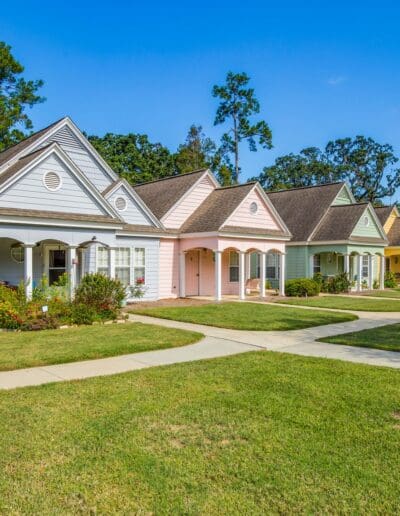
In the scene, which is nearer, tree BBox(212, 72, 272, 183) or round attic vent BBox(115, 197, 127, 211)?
round attic vent BBox(115, 197, 127, 211)

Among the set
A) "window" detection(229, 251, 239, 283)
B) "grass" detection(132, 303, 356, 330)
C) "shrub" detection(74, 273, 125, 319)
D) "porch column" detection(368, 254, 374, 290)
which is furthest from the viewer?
"porch column" detection(368, 254, 374, 290)

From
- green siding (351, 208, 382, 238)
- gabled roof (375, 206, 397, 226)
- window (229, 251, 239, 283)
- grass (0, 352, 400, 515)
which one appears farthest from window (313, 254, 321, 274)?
grass (0, 352, 400, 515)

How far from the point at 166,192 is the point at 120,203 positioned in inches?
203

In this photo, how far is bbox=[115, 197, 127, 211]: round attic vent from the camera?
19578 mm

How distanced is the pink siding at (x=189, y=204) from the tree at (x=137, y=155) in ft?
82.1

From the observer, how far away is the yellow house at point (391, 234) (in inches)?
1439

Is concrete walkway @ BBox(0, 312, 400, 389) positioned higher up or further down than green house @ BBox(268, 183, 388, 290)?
further down

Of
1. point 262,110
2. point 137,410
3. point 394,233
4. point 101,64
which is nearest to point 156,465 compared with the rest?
point 137,410

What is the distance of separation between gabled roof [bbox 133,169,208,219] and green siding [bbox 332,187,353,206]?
1151cm

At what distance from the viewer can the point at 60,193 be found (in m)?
15.0

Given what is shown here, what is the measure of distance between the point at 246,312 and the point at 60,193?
7.48 metres

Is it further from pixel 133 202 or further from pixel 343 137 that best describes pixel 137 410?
pixel 343 137

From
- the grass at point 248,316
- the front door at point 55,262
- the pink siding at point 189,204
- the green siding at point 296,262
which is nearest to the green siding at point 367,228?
the green siding at point 296,262

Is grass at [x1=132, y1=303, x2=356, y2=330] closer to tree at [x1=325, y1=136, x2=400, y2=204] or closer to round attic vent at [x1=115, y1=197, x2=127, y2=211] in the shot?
round attic vent at [x1=115, y1=197, x2=127, y2=211]
